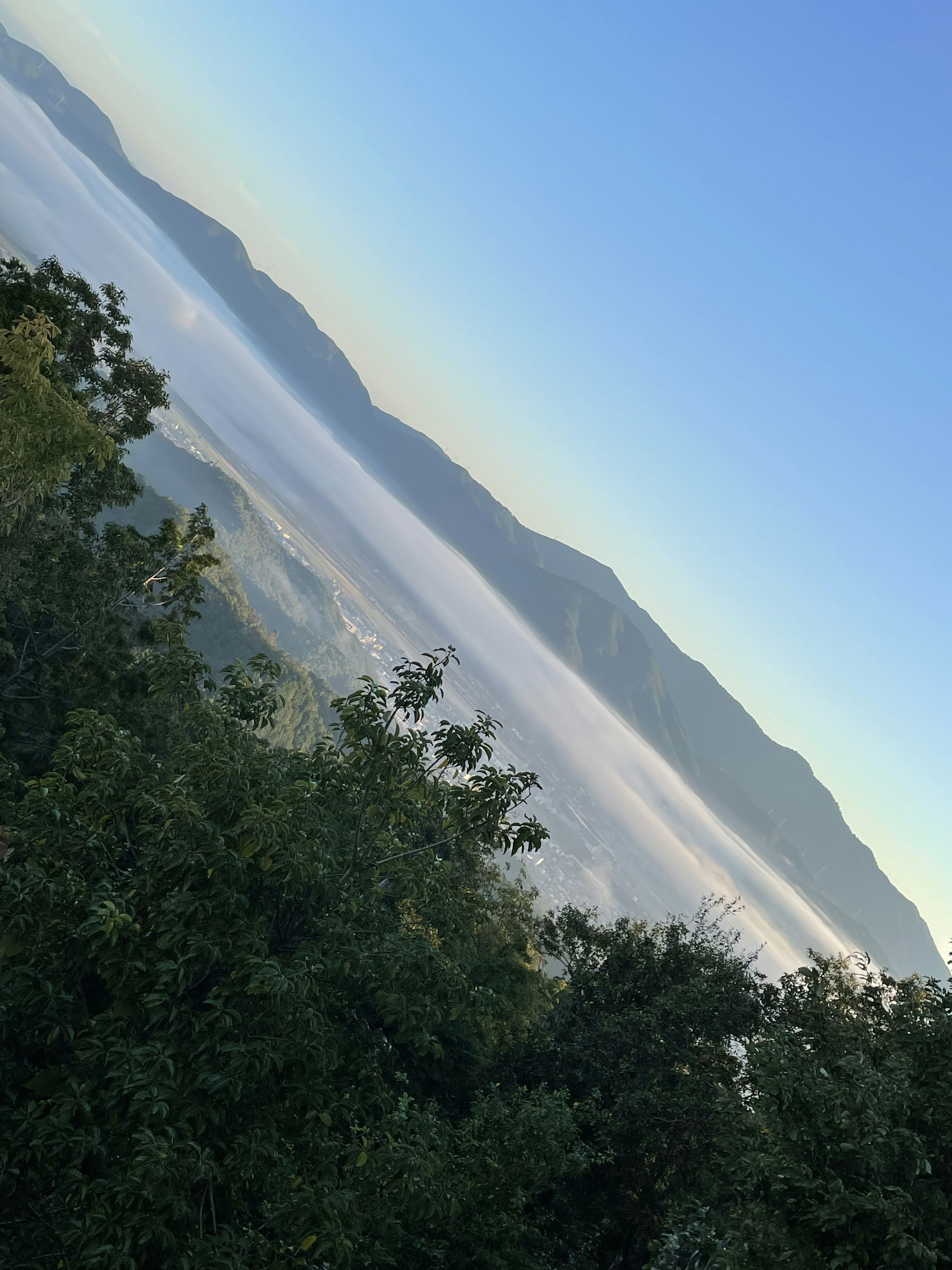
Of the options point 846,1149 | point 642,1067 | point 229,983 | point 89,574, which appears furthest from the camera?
point 89,574

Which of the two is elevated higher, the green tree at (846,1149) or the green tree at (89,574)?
the green tree at (846,1149)

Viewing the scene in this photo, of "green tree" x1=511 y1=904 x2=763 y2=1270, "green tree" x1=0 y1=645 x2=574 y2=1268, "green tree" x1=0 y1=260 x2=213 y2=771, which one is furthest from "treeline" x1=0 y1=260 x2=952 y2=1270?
"green tree" x1=0 y1=260 x2=213 y2=771

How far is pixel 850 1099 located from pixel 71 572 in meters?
26.0

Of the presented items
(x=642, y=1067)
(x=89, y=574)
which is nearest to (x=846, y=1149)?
(x=642, y=1067)

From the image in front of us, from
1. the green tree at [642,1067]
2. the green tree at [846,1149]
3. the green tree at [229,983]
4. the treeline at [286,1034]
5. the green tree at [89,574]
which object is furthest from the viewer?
the green tree at [89,574]

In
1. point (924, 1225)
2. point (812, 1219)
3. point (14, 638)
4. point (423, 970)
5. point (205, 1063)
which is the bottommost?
point (14, 638)

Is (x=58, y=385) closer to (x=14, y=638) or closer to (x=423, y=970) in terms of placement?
(x=423, y=970)

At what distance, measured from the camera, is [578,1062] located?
24375 mm

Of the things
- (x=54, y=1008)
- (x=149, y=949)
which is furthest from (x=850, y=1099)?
(x=54, y=1008)

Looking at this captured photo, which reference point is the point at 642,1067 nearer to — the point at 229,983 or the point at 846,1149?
the point at 846,1149

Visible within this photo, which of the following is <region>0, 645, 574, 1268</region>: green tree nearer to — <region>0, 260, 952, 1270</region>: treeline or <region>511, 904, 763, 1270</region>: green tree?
<region>0, 260, 952, 1270</region>: treeline

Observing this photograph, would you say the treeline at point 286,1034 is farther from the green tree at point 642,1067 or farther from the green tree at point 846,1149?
the green tree at point 642,1067

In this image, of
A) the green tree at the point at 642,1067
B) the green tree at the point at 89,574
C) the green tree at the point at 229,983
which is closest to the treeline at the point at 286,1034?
the green tree at the point at 229,983

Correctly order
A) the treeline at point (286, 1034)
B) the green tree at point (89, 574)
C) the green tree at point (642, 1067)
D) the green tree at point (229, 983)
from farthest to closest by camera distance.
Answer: the green tree at point (89, 574) < the green tree at point (642, 1067) < the treeline at point (286, 1034) < the green tree at point (229, 983)
